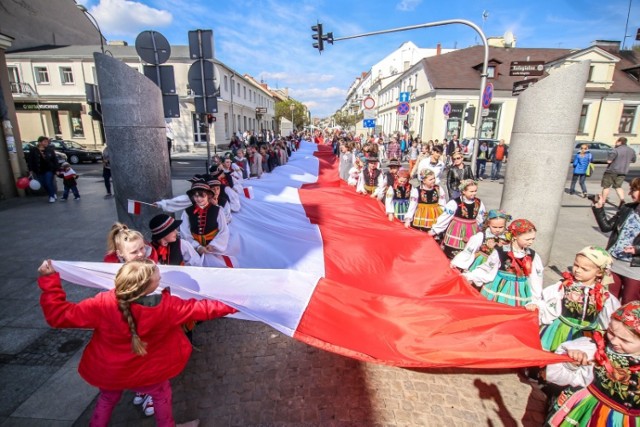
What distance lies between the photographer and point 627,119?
29.3 m

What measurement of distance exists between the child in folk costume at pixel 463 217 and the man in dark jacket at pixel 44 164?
36.7 feet

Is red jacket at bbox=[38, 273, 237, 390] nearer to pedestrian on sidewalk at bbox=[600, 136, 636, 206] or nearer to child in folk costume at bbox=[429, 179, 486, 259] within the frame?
child in folk costume at bbox=[429, 179, 486, 259]

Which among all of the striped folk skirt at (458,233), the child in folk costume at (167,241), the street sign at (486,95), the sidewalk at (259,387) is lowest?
the sidewalk at (259,387)

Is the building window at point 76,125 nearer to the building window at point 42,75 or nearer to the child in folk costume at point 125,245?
the building window at point 42,75

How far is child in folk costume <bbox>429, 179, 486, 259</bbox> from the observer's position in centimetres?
467

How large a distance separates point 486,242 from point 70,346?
466 cm

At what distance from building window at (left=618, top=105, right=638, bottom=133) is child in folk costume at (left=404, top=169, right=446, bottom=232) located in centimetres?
3474

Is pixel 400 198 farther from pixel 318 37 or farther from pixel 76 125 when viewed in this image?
pixel 76 125

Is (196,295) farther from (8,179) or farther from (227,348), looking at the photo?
(8,179)

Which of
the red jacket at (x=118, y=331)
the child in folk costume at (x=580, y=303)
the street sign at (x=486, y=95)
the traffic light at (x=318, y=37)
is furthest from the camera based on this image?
the traffic light at (x=318, y=37)

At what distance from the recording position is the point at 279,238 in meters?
4.75

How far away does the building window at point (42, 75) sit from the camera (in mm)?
30328

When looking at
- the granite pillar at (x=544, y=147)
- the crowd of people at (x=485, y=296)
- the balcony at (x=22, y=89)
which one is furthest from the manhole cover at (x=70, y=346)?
the balcony at (x=22, y=89)

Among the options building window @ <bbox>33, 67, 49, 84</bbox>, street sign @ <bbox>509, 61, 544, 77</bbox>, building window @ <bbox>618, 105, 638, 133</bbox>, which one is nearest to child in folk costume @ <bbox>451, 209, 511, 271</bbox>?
street sign @ <bbox>509, 61, 544, 77</bbox>
